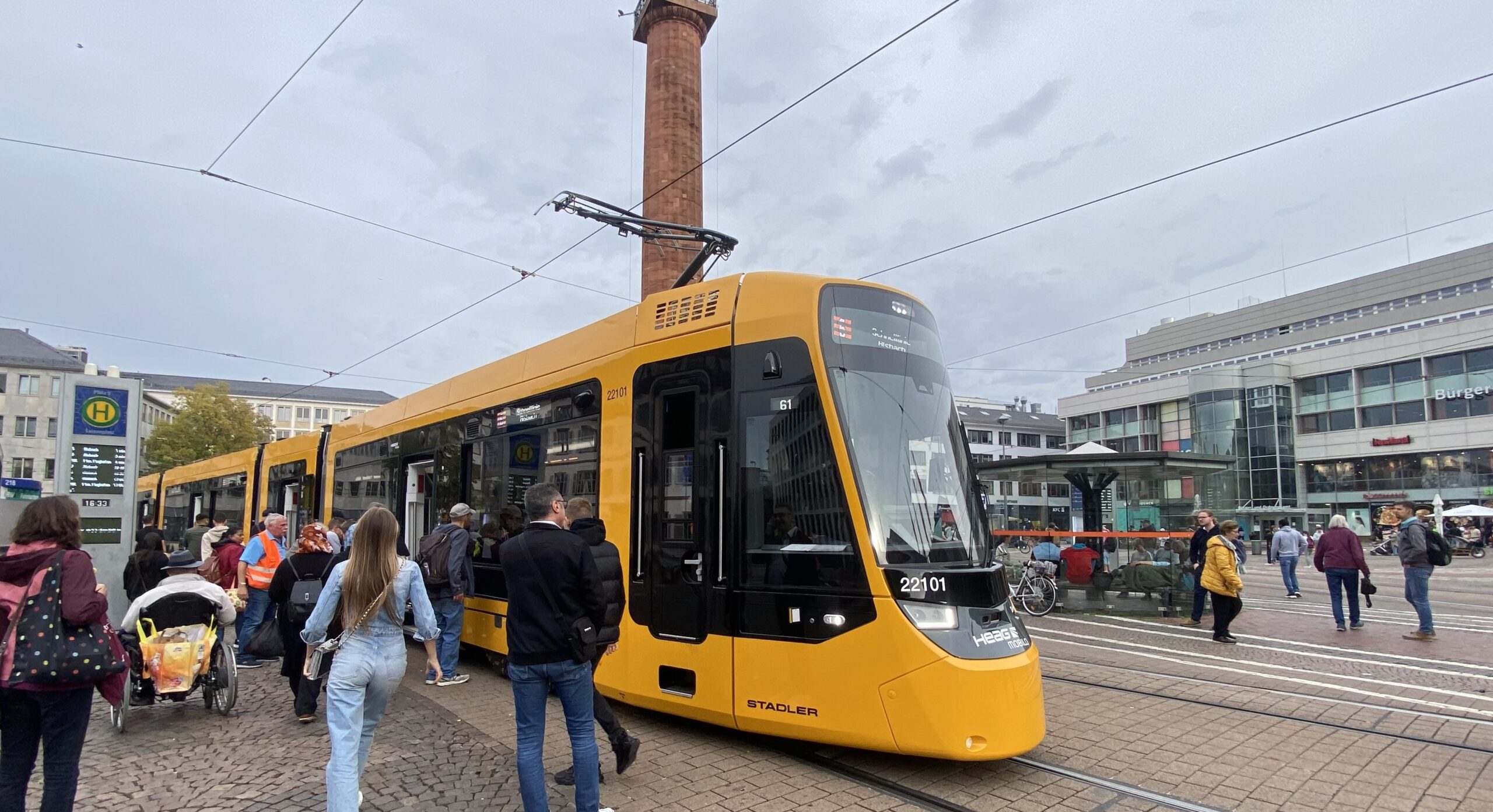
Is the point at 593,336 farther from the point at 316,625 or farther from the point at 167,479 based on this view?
the point at 167,479

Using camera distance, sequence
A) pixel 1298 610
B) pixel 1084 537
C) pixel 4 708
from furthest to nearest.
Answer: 1. pixel 1298 610
2. pixel 1084 537
3. pixel 4 708

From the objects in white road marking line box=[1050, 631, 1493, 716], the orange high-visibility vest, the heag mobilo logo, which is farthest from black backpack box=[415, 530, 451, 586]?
A: the heag mobilo logo

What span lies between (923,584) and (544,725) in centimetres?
241

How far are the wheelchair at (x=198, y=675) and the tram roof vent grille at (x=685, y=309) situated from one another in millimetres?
4329

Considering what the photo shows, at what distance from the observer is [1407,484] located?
2021 inches

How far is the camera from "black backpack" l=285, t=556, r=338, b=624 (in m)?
6.89

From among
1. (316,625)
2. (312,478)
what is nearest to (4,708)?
(316,625)

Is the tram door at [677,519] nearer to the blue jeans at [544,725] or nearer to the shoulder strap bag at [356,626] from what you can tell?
the blue jeans at [544,725]

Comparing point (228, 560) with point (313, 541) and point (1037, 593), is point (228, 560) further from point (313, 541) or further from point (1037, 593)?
point (1037, 593)

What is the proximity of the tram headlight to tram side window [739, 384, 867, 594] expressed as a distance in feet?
0.99

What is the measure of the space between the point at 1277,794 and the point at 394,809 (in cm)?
517

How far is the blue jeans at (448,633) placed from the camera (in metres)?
8.42

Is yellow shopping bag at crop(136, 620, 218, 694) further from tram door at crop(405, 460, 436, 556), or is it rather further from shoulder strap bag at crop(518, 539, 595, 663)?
shoulder strap bag at crop(518, 539, 595, 663)

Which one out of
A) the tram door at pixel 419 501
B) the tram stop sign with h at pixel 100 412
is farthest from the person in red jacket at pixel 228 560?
the tram stop sign with h at pixel 100 412
